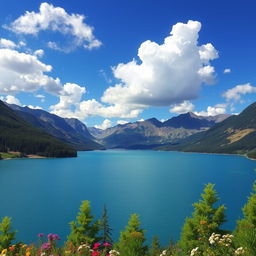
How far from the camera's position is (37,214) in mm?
70062

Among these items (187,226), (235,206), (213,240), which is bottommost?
(235,206)

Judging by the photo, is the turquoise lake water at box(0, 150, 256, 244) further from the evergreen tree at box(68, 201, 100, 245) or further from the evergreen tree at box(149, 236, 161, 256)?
the evergreen tree at box(68, 201, 100, 245)

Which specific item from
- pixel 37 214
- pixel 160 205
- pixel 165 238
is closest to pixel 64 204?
pixel 37 214

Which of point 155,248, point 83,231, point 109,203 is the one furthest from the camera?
point 109,203

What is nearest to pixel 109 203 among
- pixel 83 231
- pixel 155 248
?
pixel 83 231

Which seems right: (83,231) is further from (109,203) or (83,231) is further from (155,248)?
(109,203)

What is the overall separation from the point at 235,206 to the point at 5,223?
74214 millimetres

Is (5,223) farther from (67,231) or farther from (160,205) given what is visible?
(160,205)

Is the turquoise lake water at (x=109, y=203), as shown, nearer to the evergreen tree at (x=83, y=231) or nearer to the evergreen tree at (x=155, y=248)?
the evergreen tree at (x=155, y=248)

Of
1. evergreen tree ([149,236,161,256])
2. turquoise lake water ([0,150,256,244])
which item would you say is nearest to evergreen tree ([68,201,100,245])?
evergreen tree ([149,236,161,256])

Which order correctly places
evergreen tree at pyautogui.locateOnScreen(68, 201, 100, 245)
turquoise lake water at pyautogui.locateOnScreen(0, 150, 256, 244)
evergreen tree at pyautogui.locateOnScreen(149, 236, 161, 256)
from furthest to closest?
turquoise lake water at pyautogui.locateOnScreen(0, 150, 256, 244), evergreen tree at pyautogui.locateOnScreen(68, 201, 100, 245), evergreen tree at pyautogui.locateOnScreen(149, 236, 161, 256)

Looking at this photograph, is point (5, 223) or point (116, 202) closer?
point (5, 223)

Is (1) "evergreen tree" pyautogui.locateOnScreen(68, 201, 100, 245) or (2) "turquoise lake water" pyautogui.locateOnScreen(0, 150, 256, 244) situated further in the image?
(2) "turquoise lake water" pyautogui.locateOnScreen(0, 150, 256, 244)

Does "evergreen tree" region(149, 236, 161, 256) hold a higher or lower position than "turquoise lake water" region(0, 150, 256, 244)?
higher
